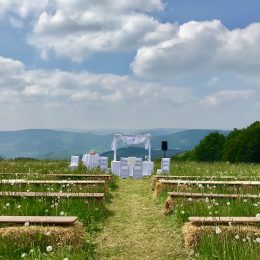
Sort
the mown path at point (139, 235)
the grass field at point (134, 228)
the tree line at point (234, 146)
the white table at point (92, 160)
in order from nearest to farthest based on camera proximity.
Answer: the grass field at point (134, 228) → the mown path at point (139, 235) → the white table at point (92, 160) → the tree line at point (234, 146)

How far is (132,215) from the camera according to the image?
43.3 feet

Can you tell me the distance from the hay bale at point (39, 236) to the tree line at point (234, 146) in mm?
69021

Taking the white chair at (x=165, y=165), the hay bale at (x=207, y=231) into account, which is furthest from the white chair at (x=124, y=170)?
the hay bale at (x=207, y=231)

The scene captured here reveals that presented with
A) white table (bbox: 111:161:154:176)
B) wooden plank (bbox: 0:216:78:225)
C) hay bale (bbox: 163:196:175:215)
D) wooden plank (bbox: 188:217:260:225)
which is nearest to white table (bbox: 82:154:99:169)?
white table (bbox: 111:161:154:176)

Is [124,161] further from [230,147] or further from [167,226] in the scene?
[230,147]

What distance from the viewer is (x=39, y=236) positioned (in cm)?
823

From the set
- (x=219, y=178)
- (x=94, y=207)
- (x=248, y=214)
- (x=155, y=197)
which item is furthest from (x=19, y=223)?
(x=219, y=178)

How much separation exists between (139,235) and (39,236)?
111 inches

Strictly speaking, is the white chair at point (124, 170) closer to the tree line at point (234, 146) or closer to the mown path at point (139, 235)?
the mown path at point (139, 235)

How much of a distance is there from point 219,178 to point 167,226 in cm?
960

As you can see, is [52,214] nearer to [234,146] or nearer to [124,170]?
[124,170]

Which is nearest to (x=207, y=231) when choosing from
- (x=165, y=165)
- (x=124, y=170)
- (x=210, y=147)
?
(x=165, y=165)

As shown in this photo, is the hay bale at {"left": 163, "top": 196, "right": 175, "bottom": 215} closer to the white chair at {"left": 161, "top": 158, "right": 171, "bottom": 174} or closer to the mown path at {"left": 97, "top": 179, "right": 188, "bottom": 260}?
the mown path at {"left": 97, "top": 179, "right": 188, "bottom": 260}

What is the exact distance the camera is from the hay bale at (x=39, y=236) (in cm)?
820
